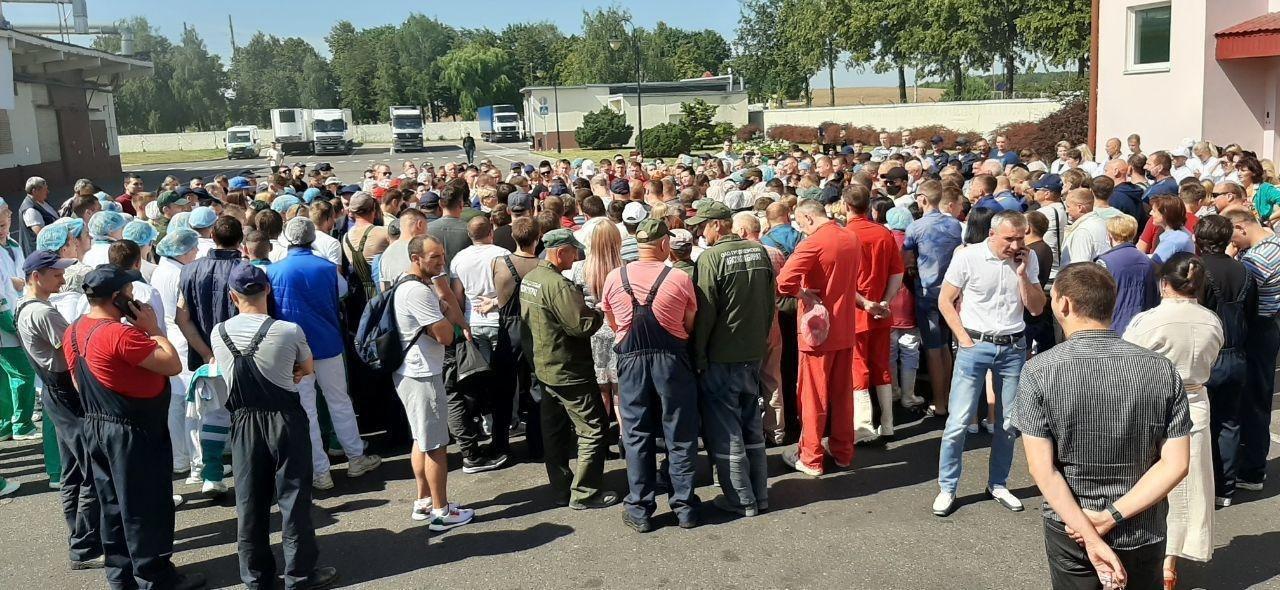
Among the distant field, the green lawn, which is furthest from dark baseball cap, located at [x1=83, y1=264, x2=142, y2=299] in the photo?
the distant field

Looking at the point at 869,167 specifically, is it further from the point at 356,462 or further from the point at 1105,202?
the point at 356,462

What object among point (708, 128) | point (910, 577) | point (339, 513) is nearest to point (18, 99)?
point (708, 128)

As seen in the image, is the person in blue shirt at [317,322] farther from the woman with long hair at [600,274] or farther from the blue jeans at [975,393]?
the blue jeans at [975,393]

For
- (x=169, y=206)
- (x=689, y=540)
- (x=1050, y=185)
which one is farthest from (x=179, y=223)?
(x=1050, y=185)

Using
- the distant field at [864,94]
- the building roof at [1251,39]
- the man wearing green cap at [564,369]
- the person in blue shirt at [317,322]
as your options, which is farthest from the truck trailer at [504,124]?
the man wearing green cap at [564,369]

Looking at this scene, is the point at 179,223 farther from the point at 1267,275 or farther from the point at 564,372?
the point at 1267,275

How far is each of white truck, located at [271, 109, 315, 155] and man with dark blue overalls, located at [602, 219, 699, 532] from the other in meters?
55.6

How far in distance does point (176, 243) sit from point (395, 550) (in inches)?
105

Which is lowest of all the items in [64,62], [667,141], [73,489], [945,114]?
[73,489]

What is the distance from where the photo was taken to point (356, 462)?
6742mm

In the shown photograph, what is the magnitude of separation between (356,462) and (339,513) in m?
0.63

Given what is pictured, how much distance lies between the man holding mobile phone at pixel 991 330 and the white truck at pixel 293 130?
56292 millimetres

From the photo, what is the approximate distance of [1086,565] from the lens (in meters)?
3.26

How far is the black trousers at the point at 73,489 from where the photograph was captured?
5.38 metres
